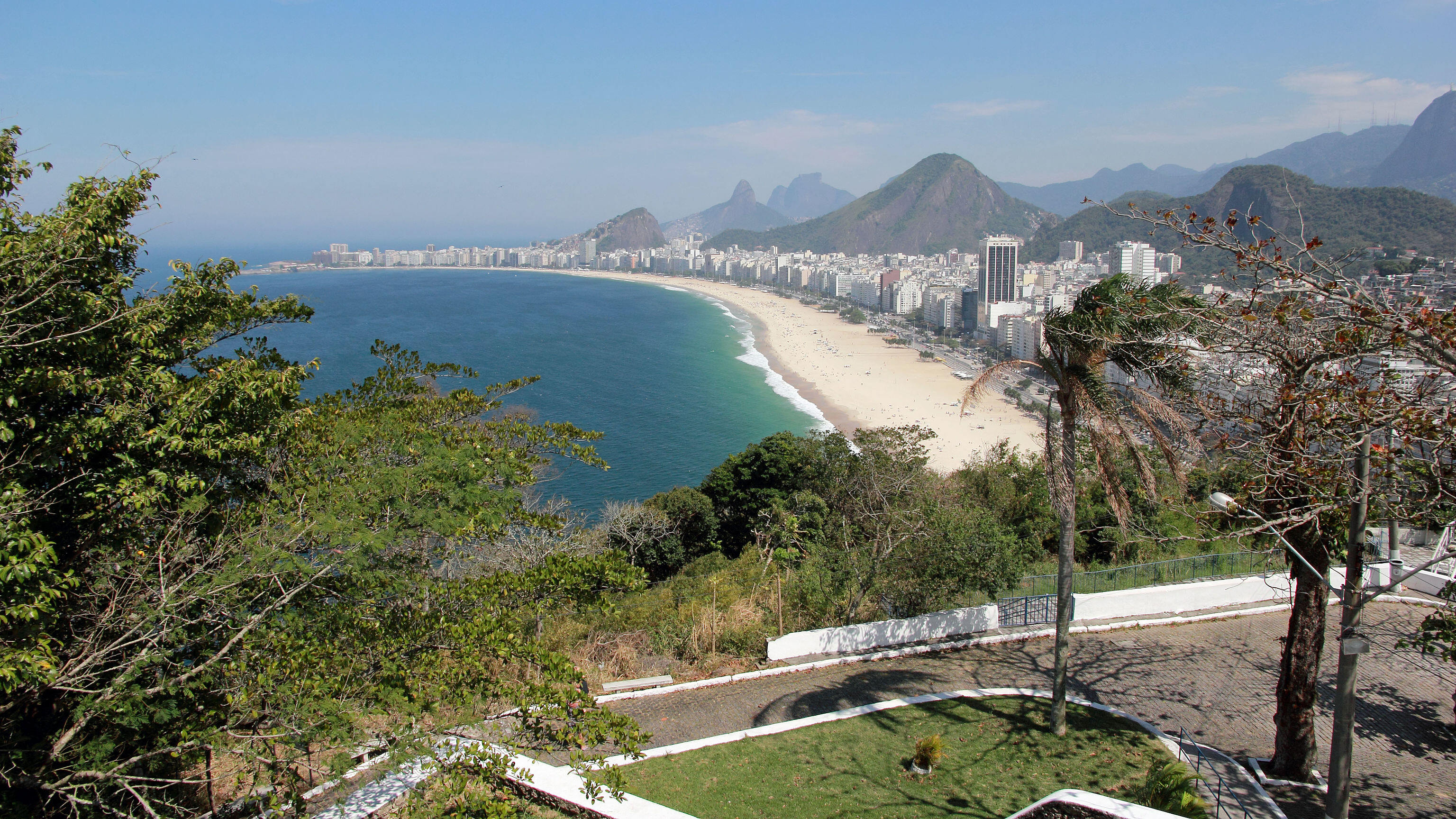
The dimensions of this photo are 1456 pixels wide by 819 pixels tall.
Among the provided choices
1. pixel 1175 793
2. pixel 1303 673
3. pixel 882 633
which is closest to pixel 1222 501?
pixel 1175 793

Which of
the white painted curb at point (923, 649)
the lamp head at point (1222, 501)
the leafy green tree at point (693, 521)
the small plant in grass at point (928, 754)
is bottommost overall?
the leafy green tree at point (693, 521)

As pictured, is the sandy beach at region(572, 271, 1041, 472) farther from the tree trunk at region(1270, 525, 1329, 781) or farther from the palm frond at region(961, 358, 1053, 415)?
the tree trunk at region(1270, 525, 1329, 781)

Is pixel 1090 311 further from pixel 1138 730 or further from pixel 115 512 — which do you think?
pixel 115 512

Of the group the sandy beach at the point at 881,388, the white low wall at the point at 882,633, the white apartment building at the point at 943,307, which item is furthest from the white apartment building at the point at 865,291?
the white low wall at the point at 882,633

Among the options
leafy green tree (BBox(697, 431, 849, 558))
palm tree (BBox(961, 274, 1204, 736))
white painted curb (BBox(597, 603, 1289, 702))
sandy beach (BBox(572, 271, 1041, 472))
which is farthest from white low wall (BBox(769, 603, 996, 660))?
leafy green tree (BBox(697, 431, 849, 558))

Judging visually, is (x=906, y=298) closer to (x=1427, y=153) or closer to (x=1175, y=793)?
(x=1175, y=793)

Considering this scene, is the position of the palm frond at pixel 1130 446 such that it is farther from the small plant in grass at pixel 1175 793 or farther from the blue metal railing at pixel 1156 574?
the blue metal railing at pixel 1156 574
